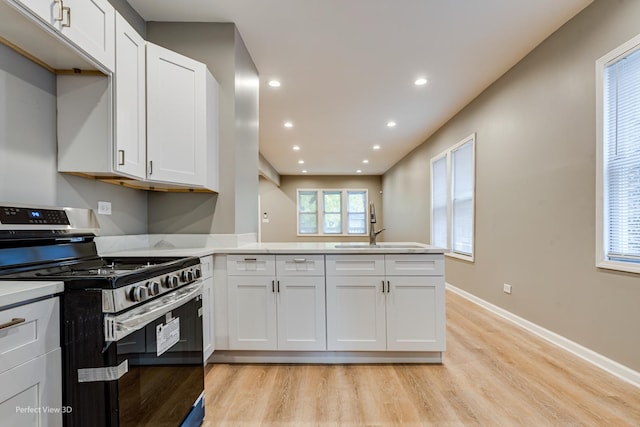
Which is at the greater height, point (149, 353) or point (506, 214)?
point (506, 214)

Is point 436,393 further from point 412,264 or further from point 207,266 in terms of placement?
point 207,266

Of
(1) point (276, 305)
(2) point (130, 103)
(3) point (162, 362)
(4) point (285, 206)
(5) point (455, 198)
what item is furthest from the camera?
(4) point (285, 206)

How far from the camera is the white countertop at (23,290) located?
33.7 inches

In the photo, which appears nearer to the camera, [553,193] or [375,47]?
[553,193]

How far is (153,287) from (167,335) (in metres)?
0.25

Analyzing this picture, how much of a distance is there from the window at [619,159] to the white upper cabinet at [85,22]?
3.27m

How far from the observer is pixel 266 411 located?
179 centimetres

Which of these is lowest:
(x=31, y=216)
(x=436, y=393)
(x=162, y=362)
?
(x=436, y=393)

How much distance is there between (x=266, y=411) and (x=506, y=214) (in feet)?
10.3

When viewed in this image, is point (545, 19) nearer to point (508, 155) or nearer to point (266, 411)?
point (508, 155)

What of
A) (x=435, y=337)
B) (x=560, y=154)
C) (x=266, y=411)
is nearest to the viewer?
(x=266, y=411)

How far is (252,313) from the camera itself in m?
2.34

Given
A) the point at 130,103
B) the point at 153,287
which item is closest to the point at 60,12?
the point at 130,103

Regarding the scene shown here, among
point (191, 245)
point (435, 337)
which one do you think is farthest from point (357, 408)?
point (191, 245)
